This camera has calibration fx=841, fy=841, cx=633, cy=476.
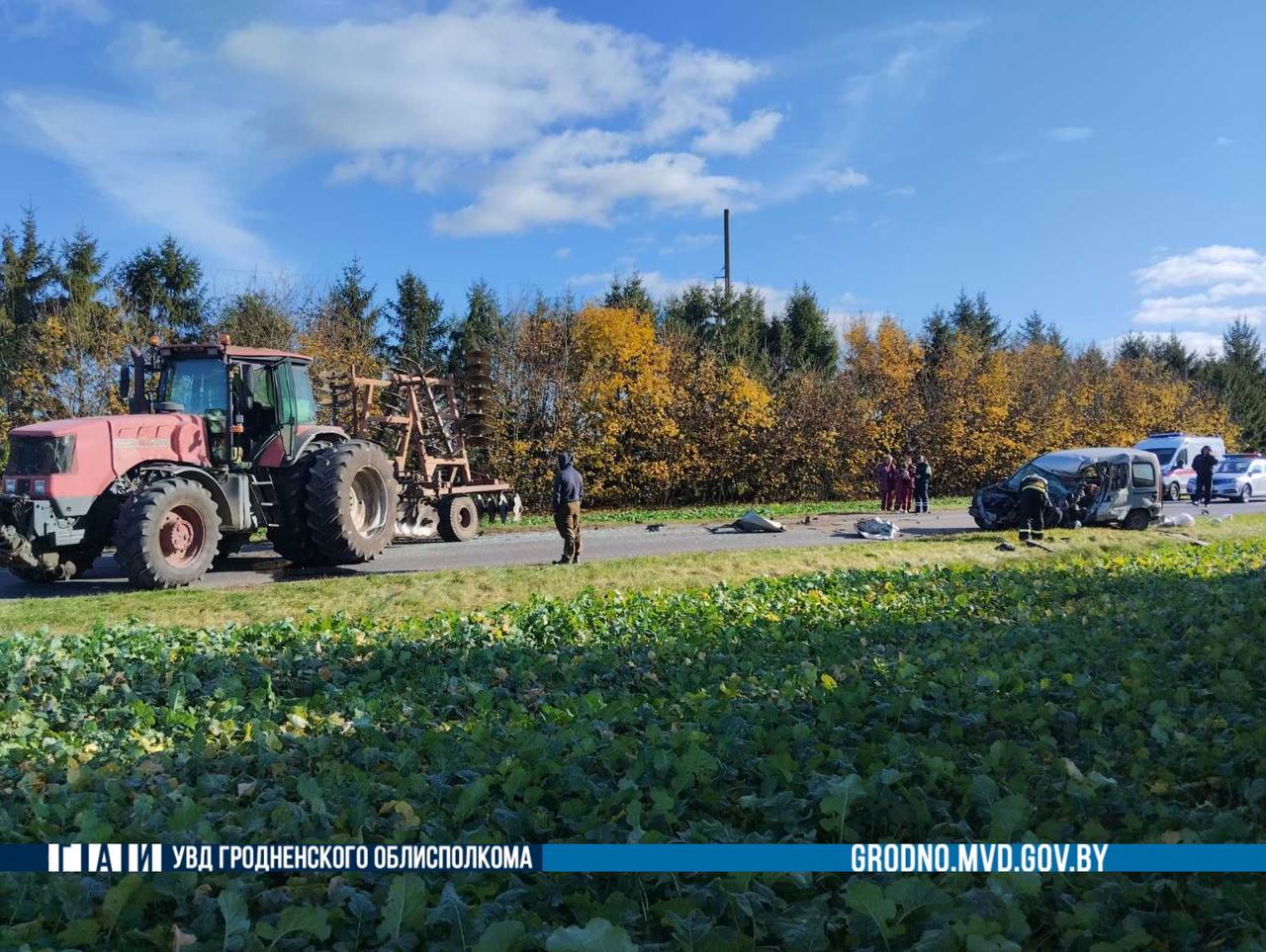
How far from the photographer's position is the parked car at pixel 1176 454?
2966 cm

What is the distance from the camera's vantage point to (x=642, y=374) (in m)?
25.3

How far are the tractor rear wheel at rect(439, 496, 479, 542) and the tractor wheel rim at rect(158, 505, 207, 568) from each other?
221 inches

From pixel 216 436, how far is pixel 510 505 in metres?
7.93

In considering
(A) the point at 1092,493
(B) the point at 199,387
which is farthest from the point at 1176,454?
(B) the point at 199,387

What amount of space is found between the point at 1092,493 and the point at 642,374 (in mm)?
12809

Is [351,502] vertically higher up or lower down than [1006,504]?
higher up

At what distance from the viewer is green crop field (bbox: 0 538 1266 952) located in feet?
8.22

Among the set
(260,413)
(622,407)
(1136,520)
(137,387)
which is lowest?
(1136,520)

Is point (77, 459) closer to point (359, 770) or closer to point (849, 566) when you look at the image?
point (359, 770)

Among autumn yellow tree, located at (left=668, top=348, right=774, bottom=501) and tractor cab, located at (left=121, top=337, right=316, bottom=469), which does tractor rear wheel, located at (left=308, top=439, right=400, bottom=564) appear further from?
autumn yellow tree, located at (left=668, top=348, right=774, bottom=501)

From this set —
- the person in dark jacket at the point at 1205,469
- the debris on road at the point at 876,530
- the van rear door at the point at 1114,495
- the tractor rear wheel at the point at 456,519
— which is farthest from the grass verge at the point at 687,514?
the van rear door at the point at 1114,495

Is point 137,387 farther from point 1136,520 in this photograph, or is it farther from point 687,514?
point 1136,520

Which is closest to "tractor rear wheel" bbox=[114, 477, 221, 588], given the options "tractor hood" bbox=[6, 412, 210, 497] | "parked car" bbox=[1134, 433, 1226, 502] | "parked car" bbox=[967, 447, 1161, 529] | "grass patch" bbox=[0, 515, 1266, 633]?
"grass patch" bbox=[0, 515, 1266, 633]

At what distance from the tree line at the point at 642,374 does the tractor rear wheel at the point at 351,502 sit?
12.4 feet
